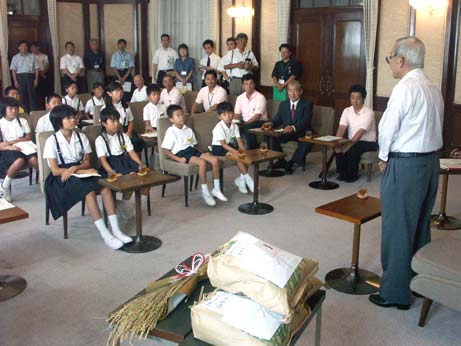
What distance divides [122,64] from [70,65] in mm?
1025

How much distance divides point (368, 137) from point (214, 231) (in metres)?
2.66

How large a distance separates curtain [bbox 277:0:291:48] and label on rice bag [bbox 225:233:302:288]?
7182 millimetres

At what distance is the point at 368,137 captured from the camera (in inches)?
249

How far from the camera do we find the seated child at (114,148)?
15.5ft

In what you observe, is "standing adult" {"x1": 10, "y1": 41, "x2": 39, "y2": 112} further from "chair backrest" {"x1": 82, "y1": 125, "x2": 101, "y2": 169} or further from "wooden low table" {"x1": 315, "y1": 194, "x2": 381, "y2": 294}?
"wooden low table" {"x1": 315, "y1": 194, "x2": 381, "y2": 294}

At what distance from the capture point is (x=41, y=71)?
1034cm

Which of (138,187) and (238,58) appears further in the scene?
(238,58)

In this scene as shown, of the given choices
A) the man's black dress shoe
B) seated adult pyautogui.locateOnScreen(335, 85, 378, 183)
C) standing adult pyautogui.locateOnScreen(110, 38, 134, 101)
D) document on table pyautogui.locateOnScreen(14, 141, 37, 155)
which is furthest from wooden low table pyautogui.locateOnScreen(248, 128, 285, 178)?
standing adult pyautogui.locateOnScreen(110, 38, 134, 101)

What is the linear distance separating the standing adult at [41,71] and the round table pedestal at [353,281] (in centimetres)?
831

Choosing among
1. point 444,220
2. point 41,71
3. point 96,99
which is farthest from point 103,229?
point 41,71

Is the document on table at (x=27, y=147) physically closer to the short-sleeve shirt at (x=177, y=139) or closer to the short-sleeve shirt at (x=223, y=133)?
the short-sleeve shirt at (x=177, y=139)

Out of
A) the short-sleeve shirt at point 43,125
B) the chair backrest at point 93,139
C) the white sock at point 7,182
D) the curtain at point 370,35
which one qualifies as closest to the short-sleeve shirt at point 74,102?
the short-sleeve shirt at point 43,125

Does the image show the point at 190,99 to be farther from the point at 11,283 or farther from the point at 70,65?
the point at 11,283

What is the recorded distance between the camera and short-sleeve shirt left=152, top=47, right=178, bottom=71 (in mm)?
10188
